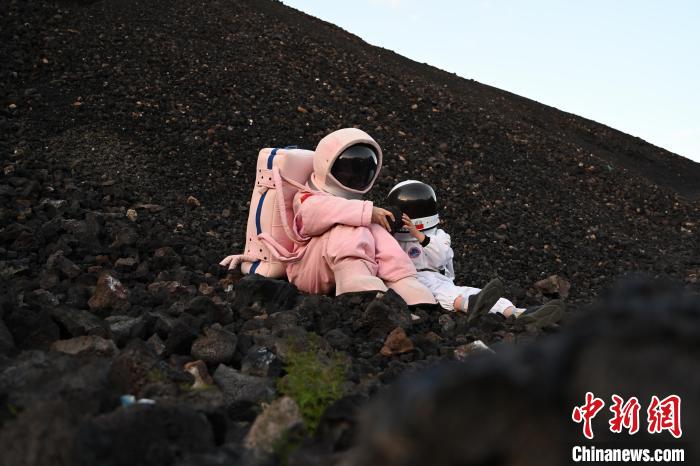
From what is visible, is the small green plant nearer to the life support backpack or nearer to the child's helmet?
the life support backpack

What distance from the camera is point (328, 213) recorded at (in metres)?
5.23

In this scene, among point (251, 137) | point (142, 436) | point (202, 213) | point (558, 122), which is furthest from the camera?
point (558, 122)

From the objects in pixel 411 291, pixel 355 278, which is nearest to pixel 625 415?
pixel 355 278

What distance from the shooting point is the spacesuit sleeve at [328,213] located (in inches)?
204

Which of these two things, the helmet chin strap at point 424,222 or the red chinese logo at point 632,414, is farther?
the helmet chin strap at point 424,222

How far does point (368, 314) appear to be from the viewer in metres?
4.39

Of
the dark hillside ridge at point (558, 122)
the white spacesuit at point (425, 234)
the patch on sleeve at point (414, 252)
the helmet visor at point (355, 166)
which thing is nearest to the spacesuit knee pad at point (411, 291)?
the white spacesuit at point (425, 234)

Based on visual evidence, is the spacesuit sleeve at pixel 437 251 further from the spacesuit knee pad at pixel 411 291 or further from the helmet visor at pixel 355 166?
the helmet visor at pixel 355 166

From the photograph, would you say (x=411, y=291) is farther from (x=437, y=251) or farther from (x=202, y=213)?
(x=202, y=213)

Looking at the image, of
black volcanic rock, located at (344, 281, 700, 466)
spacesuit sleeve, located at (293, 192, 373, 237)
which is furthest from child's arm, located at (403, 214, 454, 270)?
black volcanic rock, located at (344, 281, 700, 466)

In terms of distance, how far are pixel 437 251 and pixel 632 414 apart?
4533 millimetres

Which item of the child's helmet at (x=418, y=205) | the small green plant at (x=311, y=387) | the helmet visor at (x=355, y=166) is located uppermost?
the helmet visor at (x=355, y=166)

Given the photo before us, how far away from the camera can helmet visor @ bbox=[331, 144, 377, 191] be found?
5.49 meters

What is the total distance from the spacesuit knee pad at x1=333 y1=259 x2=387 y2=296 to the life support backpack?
0.60m
